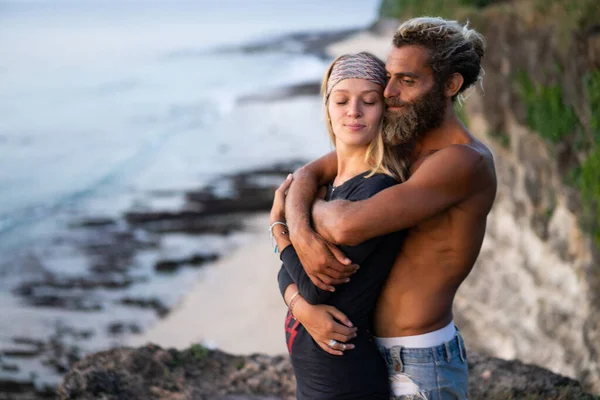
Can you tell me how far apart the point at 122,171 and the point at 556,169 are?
1880 centimetres

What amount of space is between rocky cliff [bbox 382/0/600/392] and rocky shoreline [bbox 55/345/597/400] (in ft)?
8.09

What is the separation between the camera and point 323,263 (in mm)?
2955

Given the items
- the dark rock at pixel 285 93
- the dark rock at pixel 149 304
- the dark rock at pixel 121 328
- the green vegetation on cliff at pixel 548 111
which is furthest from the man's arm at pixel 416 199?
the dark rock at pixel 285 93

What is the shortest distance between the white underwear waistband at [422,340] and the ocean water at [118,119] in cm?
1573

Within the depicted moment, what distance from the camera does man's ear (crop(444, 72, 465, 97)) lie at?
10.4 feet

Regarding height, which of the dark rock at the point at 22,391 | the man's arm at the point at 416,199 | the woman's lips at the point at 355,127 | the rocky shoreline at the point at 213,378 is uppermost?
the woman's lips at the point at 355,127

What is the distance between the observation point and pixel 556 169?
25.6ft

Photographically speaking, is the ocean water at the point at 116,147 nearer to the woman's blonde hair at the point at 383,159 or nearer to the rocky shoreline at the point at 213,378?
the rocky shoreline at the point at 213,378

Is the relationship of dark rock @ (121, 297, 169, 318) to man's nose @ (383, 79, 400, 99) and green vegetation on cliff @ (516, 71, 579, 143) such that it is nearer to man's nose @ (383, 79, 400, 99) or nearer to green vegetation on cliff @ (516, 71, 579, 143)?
green vegetation on cliff @ (516, 71, 579, 143)

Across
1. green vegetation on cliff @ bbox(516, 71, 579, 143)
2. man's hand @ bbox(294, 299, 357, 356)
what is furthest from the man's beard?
green vegetation on cliff @ bbox(516, 71, 579, 143)

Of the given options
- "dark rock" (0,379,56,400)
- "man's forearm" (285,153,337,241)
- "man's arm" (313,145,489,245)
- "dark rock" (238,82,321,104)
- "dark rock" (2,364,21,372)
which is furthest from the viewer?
"dark rock" (238,82,321,104)

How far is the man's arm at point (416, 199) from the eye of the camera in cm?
287

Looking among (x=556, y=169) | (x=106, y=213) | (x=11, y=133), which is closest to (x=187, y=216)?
(x=106, y=213)

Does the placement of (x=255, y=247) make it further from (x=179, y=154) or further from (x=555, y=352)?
(x=179, y=154)
